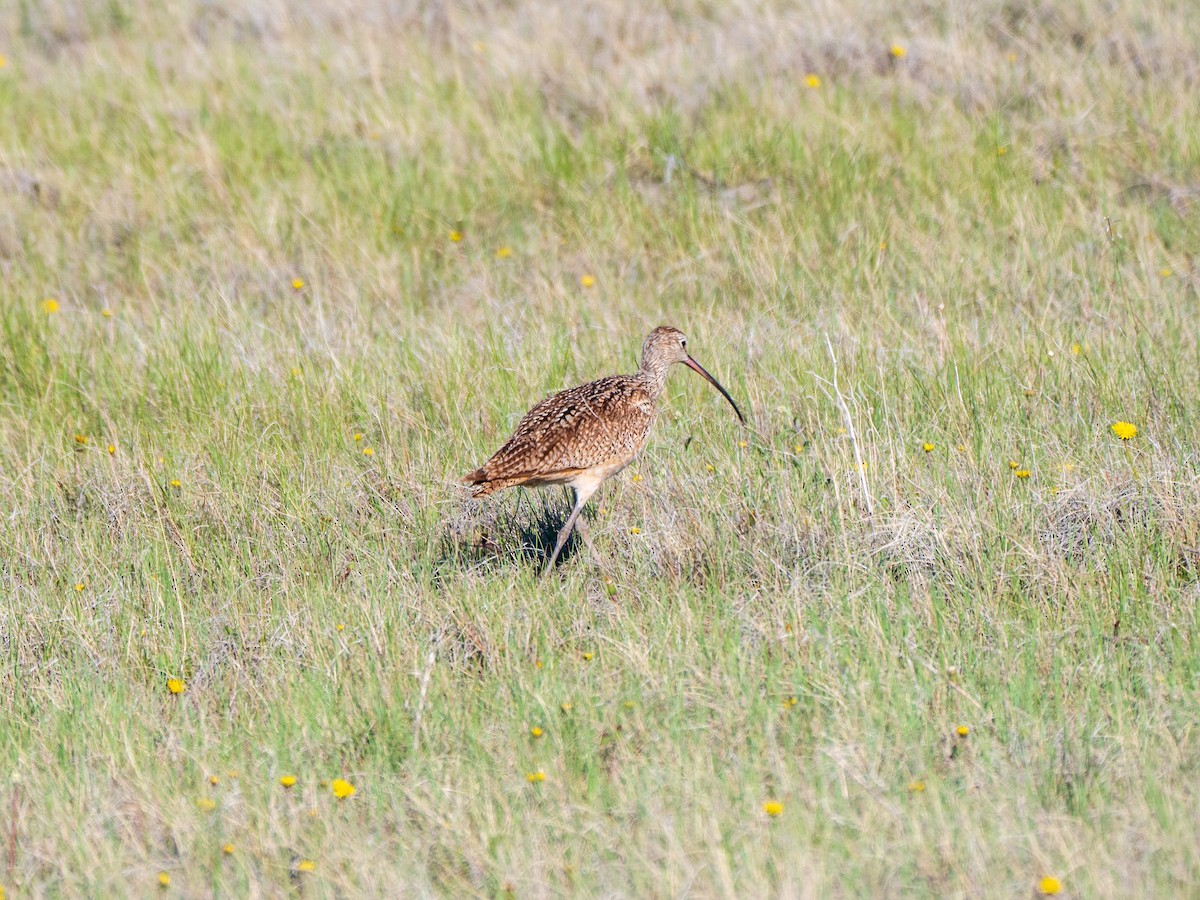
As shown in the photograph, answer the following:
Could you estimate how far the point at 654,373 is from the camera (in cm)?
623

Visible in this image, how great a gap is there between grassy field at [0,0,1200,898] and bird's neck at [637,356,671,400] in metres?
0.26

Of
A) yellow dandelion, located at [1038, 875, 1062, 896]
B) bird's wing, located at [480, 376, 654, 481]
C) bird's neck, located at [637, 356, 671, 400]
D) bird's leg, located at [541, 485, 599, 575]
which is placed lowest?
yellow dandelion, located at [1038, 875, 1062, 896]

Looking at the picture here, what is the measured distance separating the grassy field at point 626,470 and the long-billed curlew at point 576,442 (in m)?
0.26

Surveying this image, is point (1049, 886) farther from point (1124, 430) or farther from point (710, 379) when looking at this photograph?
point (710, 379)

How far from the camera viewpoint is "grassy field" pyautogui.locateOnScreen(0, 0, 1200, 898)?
3887 mm

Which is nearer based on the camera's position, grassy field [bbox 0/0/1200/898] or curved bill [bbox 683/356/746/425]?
grassy field [bbox 0/0/1200/898]

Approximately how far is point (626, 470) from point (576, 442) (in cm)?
85

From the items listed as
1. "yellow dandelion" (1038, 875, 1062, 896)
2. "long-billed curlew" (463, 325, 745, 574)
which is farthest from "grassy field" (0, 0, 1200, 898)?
"long-billed curlew" (463, 325, 745, 574)

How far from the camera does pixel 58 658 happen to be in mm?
5027

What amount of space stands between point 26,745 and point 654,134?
215 inches

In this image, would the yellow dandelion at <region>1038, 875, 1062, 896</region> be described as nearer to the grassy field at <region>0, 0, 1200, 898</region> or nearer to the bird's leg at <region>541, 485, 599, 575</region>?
the grassy field at <region>0, 0, 1200, 898</region>

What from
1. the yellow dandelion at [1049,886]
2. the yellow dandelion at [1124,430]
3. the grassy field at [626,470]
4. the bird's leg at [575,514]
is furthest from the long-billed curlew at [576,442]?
the yellow dandelion at [1049,886]

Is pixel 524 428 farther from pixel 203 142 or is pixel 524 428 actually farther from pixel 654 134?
pixel 203 142

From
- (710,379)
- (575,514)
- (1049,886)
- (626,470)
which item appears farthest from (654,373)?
(1049,886)
